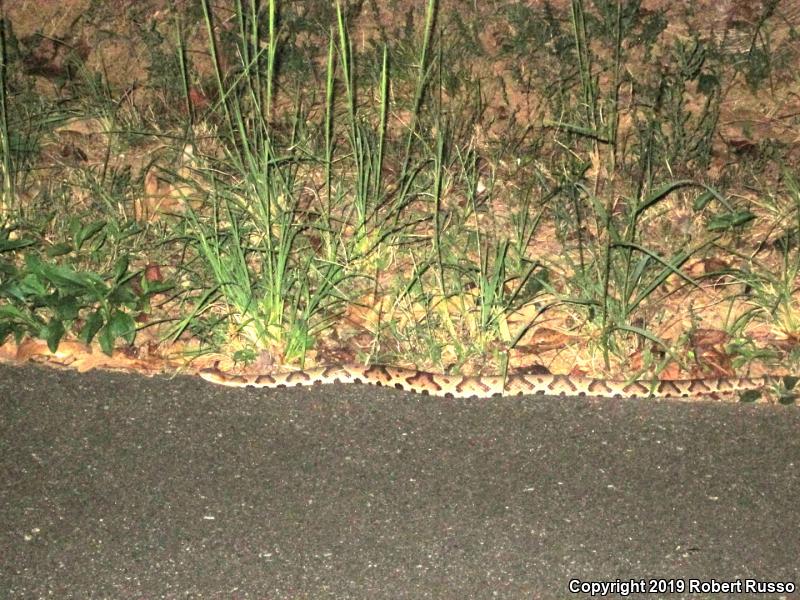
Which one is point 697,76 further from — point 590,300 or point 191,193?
point 191,193

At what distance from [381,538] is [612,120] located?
2336 millimetres

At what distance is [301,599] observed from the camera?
330cm

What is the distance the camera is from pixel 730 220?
5504mm

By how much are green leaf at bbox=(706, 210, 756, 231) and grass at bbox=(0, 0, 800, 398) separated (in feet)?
0.06

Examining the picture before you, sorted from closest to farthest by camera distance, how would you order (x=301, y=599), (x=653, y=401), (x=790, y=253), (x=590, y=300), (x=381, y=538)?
1. (x=301, y=599)
2. (x=381, y=538)
3. (x=653, y=401)
4. (x=590, y=300)
5. (x=790, y=253)

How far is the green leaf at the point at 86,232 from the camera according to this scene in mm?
5418

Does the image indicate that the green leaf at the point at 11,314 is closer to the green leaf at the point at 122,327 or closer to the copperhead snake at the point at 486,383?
the green leaf at the point at 122,327

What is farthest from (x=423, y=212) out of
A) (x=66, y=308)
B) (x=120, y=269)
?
(x=66, y=308)

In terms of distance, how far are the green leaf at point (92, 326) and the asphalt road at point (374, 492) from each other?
0.21 m

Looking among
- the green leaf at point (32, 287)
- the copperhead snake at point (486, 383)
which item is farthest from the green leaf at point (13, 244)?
the copperhead snake at point (486, 383)

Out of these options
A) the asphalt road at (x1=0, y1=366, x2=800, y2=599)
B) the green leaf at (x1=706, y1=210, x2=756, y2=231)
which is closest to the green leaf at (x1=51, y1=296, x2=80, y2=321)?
the asphalt road at (x1=0, y1=366, x2=800, y2=599)

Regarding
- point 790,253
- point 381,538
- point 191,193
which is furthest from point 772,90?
point 381,538

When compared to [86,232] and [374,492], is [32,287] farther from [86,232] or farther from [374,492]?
[374,492]

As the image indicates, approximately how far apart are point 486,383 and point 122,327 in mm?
1540
